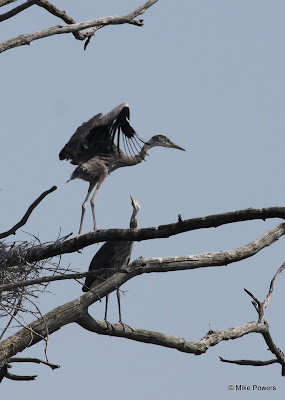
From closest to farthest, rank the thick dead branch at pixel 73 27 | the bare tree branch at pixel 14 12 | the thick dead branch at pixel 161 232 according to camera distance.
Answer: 1. the thick dead branch at pixel 161 232
2. the bare tree branch at pixel 14 12
3. the thick dead branch at pixel 73 27

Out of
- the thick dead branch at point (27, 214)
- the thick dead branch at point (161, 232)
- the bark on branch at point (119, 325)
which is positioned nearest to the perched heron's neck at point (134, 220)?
the thick dead branch at point (161, 232)

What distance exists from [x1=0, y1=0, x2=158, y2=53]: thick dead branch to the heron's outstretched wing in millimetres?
1036

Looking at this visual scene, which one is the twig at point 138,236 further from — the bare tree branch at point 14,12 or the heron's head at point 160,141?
the heron's head at point 160,141

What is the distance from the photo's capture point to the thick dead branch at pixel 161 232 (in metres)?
6.55

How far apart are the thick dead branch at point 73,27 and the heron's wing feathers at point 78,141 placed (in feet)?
3.64

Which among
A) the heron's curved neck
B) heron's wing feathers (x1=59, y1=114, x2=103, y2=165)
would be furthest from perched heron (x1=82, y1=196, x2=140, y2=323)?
the heron's curved neck

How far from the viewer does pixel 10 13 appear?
8508mm

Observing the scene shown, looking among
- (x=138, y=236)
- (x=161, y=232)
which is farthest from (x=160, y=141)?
(x=161, y=232)

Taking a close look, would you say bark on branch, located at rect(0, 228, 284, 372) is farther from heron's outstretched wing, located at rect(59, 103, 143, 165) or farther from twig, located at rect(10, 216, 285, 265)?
heron's outstretched wing, located at rect(59, 103, 143, 165)

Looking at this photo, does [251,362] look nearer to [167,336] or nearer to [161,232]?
[167,336]

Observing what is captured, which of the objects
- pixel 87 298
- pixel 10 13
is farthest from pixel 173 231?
pixel 10 13

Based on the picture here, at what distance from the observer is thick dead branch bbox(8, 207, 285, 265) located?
6.55m

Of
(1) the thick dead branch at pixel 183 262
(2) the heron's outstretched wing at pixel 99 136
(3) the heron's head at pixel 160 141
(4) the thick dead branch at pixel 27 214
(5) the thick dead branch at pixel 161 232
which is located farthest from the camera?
(3) the heron's head at pixel 160 141

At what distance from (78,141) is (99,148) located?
0.46 metres
